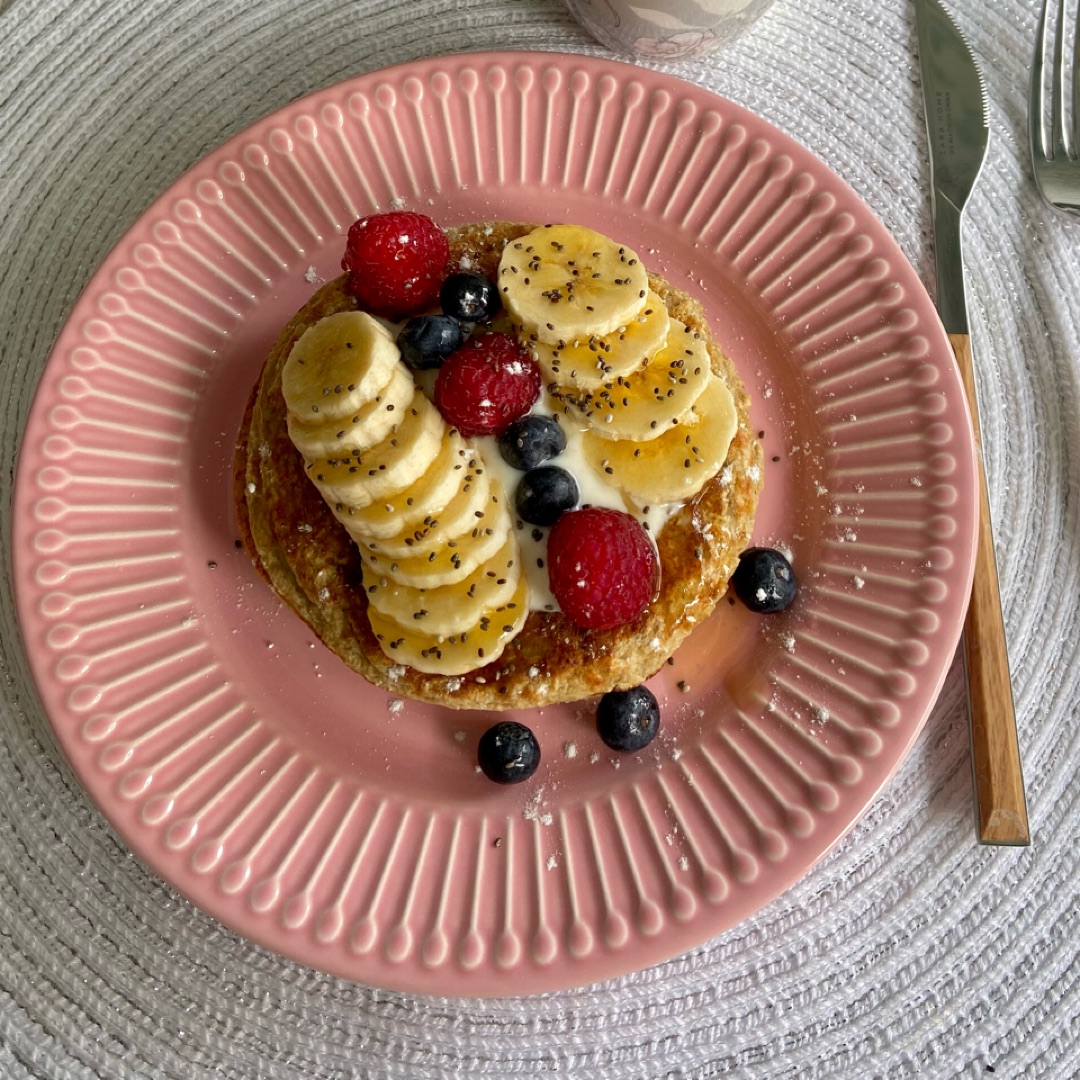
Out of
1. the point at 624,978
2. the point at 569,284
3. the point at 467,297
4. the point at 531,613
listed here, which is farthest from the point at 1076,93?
the point at 624,978

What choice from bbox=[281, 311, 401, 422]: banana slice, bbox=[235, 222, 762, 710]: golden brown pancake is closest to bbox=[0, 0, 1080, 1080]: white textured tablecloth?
bbox=[235, 222, 762, 710]: golden brown pancake

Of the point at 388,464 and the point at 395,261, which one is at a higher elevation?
the point at 395,261

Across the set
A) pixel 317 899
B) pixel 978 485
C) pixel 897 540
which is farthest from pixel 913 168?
pixel 317 899

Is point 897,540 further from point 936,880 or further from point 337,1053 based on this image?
→ point 337,1053

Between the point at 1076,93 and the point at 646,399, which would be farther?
the point at 1076,93

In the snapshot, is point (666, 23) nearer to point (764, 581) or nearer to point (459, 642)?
point (764, 581)

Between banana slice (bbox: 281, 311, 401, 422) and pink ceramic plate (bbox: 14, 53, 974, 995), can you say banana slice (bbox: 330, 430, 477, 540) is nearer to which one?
banana slice (bbox: 281, 311, 401, 422)

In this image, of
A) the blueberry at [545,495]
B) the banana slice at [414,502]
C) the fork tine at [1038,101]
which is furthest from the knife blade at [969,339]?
the banana slice at [414,502]

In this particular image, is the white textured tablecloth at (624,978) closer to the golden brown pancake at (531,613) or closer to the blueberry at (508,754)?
the blueberry at (508,754)
